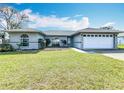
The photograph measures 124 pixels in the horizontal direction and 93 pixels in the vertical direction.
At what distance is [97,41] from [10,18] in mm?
24754

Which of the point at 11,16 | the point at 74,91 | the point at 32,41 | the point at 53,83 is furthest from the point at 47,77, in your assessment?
the point at 11,16

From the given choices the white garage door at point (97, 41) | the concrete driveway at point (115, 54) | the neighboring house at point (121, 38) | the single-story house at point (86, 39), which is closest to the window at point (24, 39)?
the single-story house at point (86, 39)

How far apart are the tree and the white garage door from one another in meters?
23.0

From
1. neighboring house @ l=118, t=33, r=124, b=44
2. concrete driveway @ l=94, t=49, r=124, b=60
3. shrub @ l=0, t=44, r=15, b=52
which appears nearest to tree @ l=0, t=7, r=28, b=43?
shrub @ l=0, t=44, r=15, b=52

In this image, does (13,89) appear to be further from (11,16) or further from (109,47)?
(11,16)

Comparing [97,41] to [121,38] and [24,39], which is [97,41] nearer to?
[24,39]

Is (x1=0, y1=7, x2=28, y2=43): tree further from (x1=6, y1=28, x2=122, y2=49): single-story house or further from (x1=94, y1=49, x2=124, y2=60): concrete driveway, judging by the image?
(x1=94, y1=49, x2=124, y2=60): concrete driveway

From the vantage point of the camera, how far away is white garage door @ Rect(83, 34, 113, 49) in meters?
26.4

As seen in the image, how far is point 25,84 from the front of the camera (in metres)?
5.91

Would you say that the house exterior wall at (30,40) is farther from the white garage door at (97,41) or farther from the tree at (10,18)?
the tree at (10,18)

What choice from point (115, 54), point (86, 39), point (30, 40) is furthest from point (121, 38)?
point (115, 54)

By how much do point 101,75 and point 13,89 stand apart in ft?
11.6

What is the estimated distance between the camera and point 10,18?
43125 mm

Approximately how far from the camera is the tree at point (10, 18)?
4228 cm
